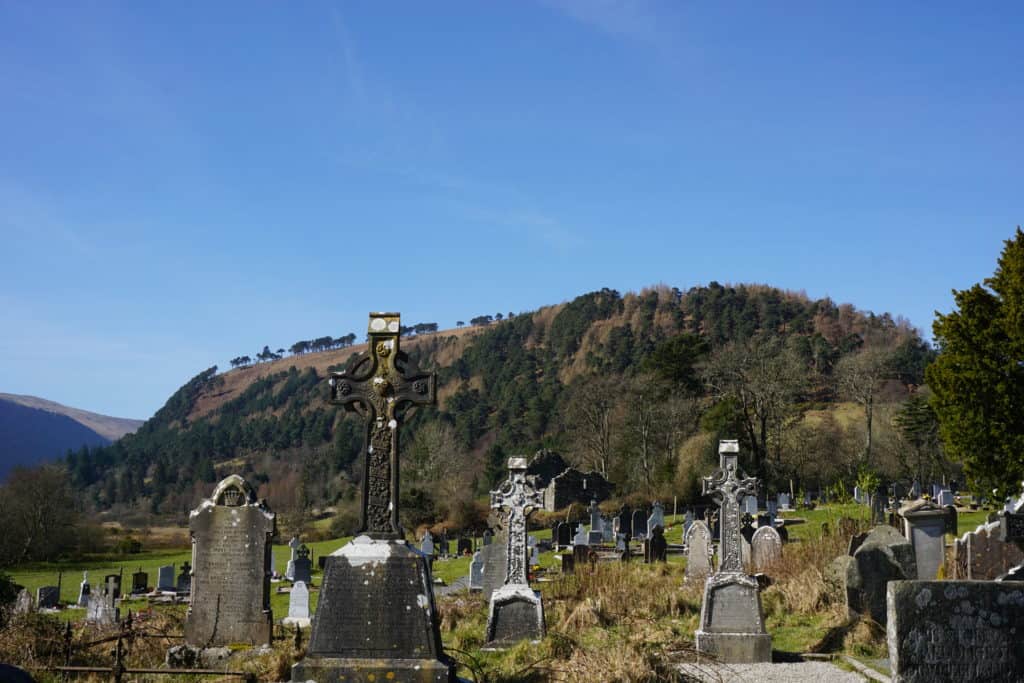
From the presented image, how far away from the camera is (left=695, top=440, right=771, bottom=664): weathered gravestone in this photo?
40.2ft

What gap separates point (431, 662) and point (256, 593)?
5311 mm

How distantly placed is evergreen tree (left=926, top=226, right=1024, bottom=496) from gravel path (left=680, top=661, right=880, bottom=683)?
15.6 meters

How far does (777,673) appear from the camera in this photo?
11.3 metres

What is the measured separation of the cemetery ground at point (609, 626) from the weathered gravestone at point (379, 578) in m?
1.75

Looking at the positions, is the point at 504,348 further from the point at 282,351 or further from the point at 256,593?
the point at 256,593

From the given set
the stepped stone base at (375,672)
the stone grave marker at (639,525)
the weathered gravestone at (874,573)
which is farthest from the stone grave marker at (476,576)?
the stepped stone base at (375,672)

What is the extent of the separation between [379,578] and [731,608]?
6.43 m

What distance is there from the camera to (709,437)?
47094mm

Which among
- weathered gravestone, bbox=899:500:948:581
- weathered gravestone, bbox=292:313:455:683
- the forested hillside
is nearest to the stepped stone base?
weathered gravestone, bbox=292:313:455:683

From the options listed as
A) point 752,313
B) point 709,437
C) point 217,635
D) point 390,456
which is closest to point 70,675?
point 217,635

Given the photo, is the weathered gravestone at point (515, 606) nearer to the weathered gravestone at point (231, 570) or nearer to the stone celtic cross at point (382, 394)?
the weathered gravestone at point (231, 570)

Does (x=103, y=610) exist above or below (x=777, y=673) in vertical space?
below

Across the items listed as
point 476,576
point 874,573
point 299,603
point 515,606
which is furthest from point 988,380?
point 299,603

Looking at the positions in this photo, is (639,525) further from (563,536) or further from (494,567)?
(494,567)
